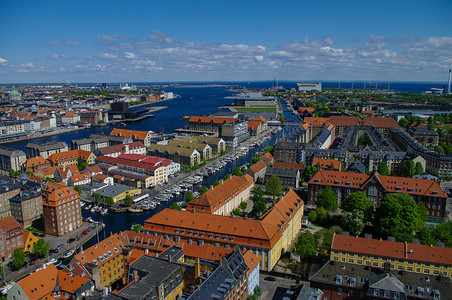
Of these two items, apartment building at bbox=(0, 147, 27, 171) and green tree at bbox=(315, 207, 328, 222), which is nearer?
green tree at bbox=(315, 207, 328, 222)

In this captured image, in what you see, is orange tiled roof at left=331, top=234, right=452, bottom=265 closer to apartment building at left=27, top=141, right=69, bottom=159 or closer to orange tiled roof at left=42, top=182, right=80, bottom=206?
orange tiled roof at left=42, top=182, right=80, bottom=206

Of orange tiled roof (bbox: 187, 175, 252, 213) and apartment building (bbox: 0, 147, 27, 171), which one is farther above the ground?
orange tiled roof (bbox: 187, 175, 252, 213)

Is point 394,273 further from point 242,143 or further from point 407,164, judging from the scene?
point 242,143

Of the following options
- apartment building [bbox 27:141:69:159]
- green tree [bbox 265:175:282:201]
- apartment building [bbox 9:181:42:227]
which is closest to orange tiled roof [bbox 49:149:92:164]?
apartment building [bbox 27:141:69:159]

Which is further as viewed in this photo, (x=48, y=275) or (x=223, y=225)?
(x=223, y=225)

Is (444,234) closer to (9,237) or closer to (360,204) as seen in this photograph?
(360,204)

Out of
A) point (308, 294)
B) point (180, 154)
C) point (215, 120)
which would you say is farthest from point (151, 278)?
point (215, 120)

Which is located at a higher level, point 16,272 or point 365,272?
point 365,272

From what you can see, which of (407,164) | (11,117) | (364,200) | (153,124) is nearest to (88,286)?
(364,200)
